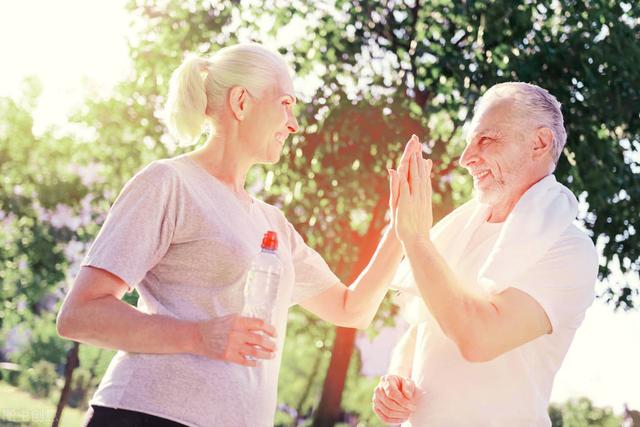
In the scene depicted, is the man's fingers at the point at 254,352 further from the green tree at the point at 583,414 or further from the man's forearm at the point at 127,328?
the green tree at the point at 583,414

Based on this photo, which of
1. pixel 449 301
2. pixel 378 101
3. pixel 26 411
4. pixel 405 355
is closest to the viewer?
pixel 449 301

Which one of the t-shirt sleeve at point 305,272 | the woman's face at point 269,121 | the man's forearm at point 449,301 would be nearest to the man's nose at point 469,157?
the man's forearm at point 449,301

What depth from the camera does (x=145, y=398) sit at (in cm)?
332

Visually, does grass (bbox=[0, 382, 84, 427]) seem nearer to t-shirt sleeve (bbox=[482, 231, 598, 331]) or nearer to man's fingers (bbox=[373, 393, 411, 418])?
man's fingers (bbox=[373, 393, 411, 418])

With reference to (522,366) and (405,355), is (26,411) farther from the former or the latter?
(522,366)

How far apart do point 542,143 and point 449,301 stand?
0.87m

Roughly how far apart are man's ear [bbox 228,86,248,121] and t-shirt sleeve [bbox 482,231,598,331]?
130 cm

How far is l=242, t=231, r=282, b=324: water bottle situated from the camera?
11.4 ft

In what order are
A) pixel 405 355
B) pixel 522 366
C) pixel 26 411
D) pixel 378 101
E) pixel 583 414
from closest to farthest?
pixel 522 366, pixel 405 355, pixel 378 101, pixel 26 411, pixel 583 414

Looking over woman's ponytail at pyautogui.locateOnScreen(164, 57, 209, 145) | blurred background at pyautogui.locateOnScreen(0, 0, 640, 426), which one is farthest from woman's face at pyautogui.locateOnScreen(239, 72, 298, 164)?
blurred background at pyautogui.locateOnScreen(0, 0, 640, 426)

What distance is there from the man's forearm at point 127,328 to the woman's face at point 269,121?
3.14 feet

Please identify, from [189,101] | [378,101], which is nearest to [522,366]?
[189,101]

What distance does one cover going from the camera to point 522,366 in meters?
3.60

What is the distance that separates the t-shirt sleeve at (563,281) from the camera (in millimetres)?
3436
